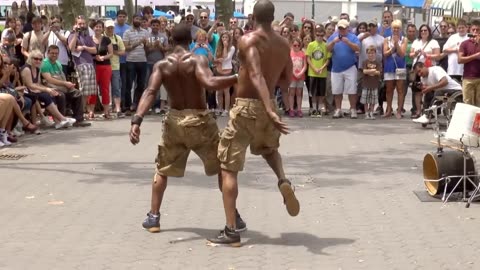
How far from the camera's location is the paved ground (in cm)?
702

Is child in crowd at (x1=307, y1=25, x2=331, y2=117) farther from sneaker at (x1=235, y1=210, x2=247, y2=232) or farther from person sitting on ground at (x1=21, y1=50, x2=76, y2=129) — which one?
sneaker at (x1=235, y1=210, x2=247, y2=232)

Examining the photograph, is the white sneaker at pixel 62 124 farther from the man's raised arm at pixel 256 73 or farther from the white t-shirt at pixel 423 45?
the man's raised arm at pixel 256 73

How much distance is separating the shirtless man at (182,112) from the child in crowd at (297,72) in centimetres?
958

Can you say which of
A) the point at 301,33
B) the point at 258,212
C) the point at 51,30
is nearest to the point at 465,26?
the point at 301,33

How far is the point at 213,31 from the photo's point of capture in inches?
704

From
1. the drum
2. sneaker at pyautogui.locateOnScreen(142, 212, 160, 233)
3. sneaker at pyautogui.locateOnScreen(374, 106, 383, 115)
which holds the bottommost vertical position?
sneaker at pyautogui.locateOnScreen(374, 106, 383, 115)

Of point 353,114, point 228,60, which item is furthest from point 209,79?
point 353,114

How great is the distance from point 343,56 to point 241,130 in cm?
997

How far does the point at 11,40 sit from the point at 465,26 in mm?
8023

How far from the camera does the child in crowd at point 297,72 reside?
1723 cm

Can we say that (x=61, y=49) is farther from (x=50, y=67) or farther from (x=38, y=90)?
(x=38, y=90)

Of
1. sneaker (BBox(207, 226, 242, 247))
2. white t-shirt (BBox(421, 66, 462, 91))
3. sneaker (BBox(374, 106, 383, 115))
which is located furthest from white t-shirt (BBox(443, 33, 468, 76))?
sneaker (BBox(207, 226, 242, 247))

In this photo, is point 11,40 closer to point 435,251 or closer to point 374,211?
point 374,211

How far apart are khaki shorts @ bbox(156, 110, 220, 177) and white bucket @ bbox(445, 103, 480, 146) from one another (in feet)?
8.14
